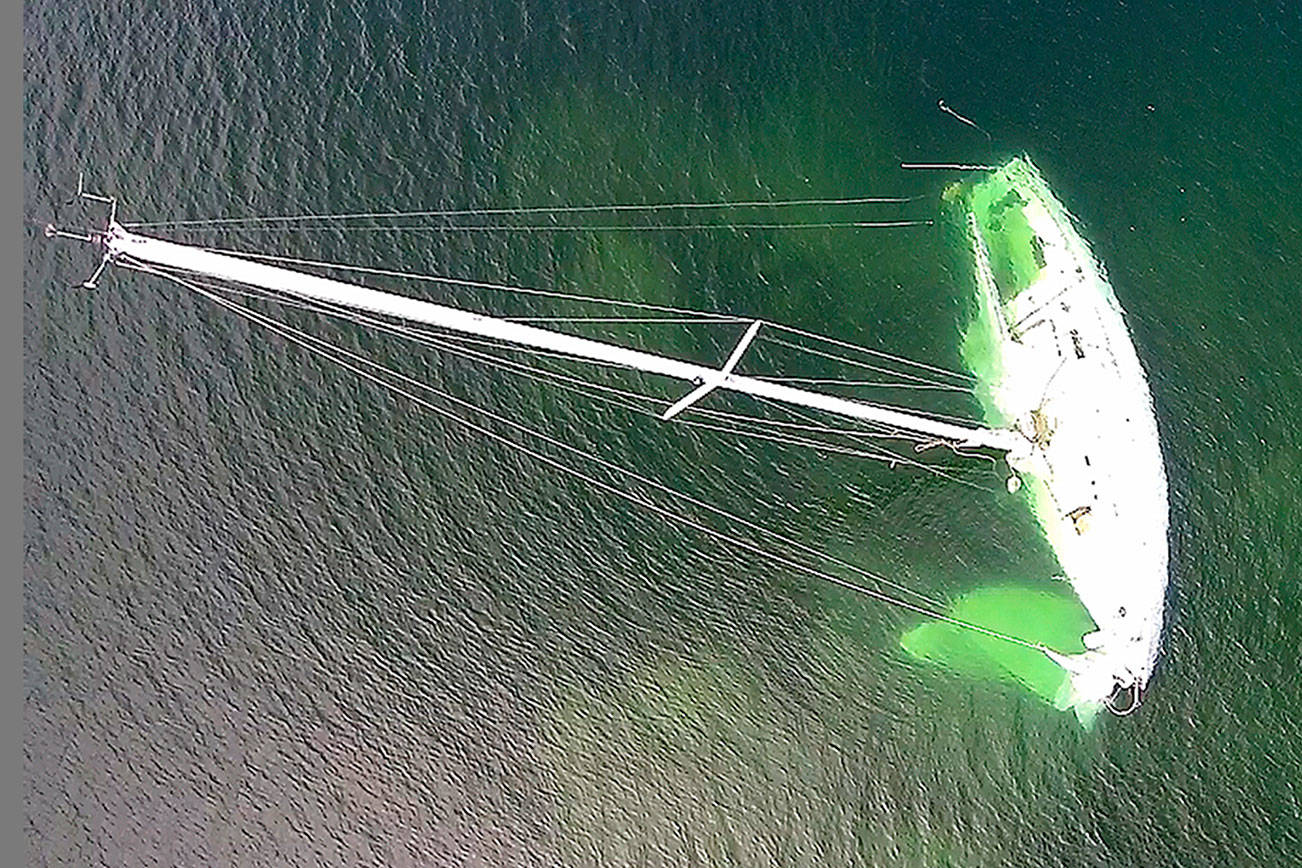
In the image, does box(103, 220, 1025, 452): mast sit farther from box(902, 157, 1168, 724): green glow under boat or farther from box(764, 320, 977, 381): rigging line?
box(902, 157, 1168, 724): green glow under boat

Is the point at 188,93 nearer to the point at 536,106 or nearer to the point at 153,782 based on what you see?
the point at 536,106

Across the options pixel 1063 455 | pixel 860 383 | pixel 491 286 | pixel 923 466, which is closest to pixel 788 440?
pixel 860 383

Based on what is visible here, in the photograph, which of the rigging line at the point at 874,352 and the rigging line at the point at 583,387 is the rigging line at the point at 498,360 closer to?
the rigging line at the point at 583,387

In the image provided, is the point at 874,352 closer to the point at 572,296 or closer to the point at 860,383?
the point at 860,383

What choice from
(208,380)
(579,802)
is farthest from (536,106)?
(579,802)

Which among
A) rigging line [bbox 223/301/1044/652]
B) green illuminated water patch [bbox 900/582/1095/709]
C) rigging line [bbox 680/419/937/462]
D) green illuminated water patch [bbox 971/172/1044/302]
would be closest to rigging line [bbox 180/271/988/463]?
rigging line [bbox 680/419/937/462]

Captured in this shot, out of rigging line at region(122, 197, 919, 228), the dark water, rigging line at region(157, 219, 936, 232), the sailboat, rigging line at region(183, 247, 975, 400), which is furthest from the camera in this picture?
rigging line at region(122, 197, 919, 228)

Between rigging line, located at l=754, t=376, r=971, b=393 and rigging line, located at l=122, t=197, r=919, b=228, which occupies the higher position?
rigging line, located at l=122, t=197, r=919, b=228
